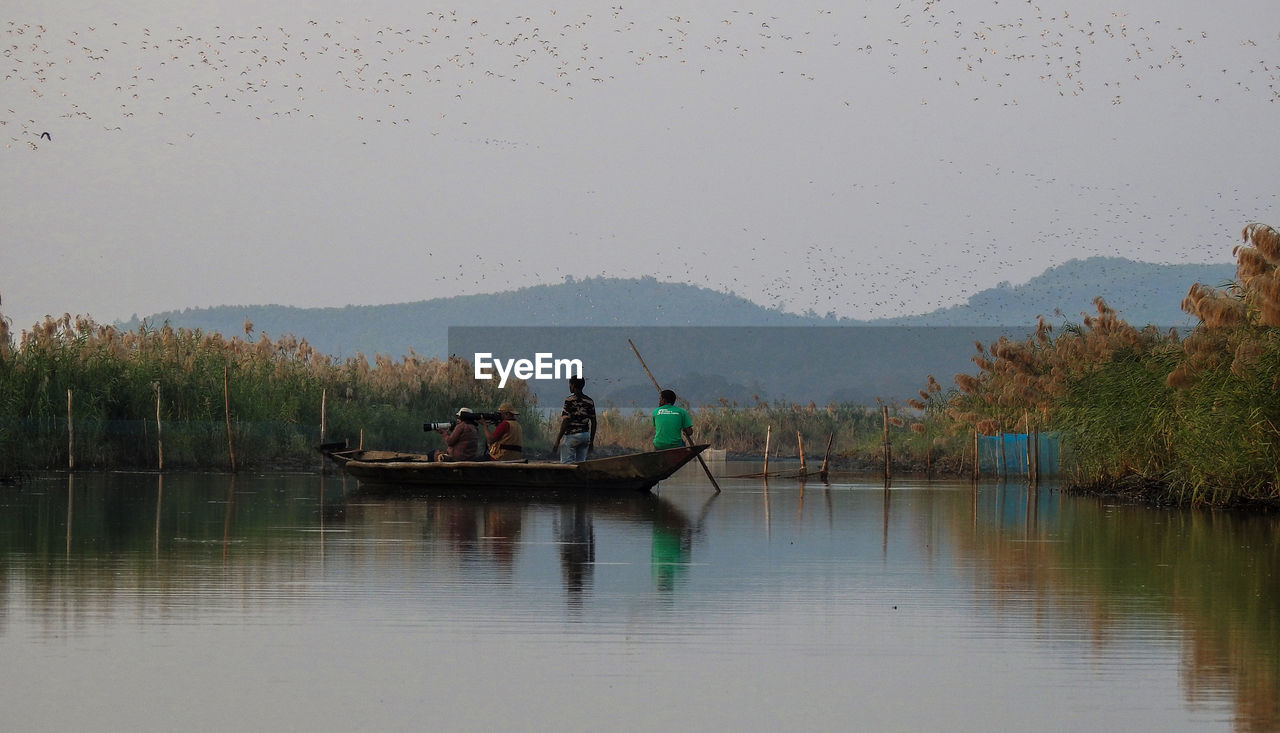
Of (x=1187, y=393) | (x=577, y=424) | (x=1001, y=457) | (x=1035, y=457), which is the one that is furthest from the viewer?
(x=1001, y=457)

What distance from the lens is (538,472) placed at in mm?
27891

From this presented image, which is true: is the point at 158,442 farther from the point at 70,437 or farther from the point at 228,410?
the point at 70,437

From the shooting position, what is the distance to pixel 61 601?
11.7 metres

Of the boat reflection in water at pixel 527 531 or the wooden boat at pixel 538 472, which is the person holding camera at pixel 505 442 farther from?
the boat reflection in water at pixel 527 531

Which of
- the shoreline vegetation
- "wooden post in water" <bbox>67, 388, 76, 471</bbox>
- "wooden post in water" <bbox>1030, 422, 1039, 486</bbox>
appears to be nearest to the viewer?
the shoreline vegetation

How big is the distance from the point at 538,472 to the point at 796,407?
30402 mm

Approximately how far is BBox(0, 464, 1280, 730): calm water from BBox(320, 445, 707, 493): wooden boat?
21.7 ft

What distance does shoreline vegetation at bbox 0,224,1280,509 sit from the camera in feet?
76.4

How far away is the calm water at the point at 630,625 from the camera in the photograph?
313 inches

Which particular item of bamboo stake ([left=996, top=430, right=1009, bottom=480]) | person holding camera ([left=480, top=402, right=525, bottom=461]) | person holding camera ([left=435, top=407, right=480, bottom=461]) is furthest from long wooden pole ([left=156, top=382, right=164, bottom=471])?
bamboo stake ([left=996, top=430, right=1009, bottom=480])

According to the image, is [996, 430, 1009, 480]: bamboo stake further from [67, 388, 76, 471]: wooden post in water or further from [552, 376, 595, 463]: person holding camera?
[67, 388, 76, 471]: wooden post in water

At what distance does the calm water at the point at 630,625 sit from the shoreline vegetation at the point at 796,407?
11.3ft

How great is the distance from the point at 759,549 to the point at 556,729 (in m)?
10.0

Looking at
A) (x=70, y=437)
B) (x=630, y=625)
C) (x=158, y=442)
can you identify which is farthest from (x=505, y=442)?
(x=630, y=625)
